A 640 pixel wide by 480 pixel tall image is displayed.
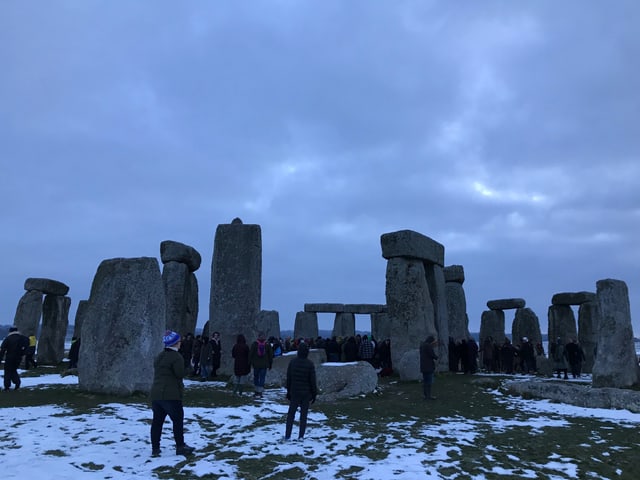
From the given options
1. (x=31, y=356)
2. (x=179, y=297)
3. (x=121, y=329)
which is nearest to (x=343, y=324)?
(x=179, y=297)

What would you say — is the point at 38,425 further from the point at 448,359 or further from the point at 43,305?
the point at 43,305

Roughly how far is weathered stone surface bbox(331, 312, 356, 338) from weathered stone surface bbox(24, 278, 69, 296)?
21186mm

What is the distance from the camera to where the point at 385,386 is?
50.3ft

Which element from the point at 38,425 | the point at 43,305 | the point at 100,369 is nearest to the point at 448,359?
the point at 100,369

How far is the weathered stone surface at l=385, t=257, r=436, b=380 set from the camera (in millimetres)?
17984

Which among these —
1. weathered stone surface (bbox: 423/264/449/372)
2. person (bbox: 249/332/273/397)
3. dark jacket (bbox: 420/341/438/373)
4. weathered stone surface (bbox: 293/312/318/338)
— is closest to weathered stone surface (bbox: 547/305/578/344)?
weathered stone surface (bbox: 423/264/449/372)

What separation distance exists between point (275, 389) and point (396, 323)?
589cm

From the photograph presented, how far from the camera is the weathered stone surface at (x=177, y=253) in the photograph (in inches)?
812

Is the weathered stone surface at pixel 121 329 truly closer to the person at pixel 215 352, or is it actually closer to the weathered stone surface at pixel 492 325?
the person at pixel 215 352

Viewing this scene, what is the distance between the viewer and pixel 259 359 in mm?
12445

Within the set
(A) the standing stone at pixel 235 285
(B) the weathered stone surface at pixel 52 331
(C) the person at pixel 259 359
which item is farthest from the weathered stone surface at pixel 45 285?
(C) the person at pixel 259 359

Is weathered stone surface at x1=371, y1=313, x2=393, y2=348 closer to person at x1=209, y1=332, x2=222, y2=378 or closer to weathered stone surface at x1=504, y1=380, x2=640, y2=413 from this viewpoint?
person at x1=209, y1=332, x2=222, y2=378

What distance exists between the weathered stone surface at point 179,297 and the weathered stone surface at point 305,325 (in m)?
17.7

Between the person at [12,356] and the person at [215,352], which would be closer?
the person at [12,356]
